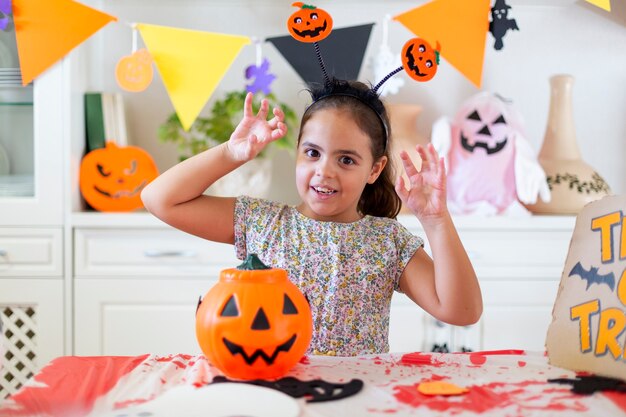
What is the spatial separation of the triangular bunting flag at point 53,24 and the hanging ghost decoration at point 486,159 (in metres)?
1.17

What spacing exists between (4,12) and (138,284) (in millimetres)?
894

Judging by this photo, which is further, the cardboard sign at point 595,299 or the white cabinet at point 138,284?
the white cabinet at point 138,284

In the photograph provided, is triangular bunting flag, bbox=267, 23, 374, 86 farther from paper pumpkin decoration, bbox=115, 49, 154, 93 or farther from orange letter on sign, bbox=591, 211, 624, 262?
orange letter on sign, bbox=591, 211, 624, 262

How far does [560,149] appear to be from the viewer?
255 centimetres

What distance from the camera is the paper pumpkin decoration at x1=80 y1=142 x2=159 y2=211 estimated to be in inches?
94.5

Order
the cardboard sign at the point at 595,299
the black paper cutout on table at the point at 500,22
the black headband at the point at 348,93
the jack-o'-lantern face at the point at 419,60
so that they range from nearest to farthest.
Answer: the cardboard sign at the point at 595,299 → the jack-o'-lantern face at the point at 419,60 → the black headband at the point at 348,93 → the black paper cutout on table at the point at 500,22

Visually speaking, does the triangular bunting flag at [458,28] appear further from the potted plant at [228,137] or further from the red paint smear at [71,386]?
the red paint smear at [71,386]

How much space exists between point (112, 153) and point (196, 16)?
2.04 ft

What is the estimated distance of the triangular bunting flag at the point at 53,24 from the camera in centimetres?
208

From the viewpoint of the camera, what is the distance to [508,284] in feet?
7.73

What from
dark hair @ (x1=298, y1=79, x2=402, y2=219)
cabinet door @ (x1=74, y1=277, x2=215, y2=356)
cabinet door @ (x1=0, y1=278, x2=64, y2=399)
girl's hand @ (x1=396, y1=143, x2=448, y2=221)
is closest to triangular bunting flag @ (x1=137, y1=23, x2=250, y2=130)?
cabinet door @ (x1=74, y1=277, x2=215, y2=356)

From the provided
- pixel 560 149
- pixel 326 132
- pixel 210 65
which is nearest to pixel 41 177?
pixel 210 65

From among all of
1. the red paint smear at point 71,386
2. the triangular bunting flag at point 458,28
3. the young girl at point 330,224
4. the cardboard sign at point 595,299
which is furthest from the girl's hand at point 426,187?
the triangular bunting flag at point 458,28

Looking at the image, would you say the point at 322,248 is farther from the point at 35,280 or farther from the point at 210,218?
the point at 35,280
